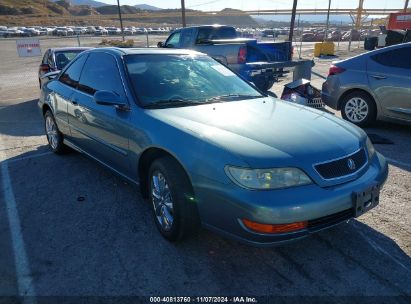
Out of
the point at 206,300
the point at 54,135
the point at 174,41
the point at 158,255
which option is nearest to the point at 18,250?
the point at 158,255

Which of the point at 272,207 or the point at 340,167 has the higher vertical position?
the point at 340,167

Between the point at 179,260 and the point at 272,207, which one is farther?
the point at 179,260

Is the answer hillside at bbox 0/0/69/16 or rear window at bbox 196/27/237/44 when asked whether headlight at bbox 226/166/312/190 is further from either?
hillside at bbox 0/0/69/16

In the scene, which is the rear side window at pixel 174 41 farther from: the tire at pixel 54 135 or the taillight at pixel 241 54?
the tire at pixel 54 135

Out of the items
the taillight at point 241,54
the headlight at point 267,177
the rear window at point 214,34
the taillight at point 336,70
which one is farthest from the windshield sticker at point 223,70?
the rear window at point 214,34

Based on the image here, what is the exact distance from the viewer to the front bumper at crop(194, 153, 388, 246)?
249 centimetres

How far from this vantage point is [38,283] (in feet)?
9.12

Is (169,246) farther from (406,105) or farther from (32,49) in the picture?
(32,49)

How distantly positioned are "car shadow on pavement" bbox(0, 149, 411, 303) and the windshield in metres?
1.23

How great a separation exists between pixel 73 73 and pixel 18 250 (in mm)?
2573

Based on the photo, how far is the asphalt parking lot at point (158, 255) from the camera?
2701 mm

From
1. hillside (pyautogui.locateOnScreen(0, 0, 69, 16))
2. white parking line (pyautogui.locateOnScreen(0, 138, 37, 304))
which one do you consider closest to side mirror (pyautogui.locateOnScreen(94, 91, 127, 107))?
white parking line (pyautogui.locateOnScreen(0, 138, 37, 304))

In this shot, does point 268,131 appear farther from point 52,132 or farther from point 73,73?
point 52,132

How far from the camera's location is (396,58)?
6.34 metres
